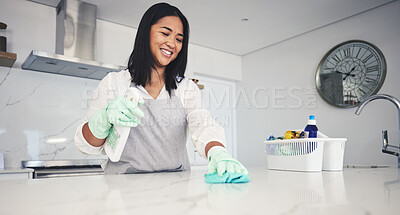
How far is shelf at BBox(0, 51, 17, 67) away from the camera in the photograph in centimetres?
237

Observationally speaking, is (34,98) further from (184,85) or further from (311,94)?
(311,94)

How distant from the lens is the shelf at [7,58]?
2365mm

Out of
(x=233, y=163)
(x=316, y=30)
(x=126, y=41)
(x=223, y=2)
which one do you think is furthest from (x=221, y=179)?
(x=316, y=30)

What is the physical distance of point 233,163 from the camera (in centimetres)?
83

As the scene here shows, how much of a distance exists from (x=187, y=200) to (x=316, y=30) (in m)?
3.57

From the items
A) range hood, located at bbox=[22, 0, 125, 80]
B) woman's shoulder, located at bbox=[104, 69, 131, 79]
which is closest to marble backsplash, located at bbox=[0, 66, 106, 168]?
range hood, located at bbox=[22, 0, 125, 80]

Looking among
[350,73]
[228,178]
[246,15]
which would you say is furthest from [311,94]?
[228,178]

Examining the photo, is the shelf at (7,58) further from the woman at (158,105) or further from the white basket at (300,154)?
the white basket at (300,154)

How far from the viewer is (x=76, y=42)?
275 centimetres

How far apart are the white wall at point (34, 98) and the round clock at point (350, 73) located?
2.44m

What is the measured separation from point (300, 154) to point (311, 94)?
8.55 ft

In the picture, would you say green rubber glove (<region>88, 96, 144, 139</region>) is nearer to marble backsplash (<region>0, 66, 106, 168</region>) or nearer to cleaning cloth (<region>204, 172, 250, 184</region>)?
cleaning cloth (<region>204, 172, 250, 184</region>)

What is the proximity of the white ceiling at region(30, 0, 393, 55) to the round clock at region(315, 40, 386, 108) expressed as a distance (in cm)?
38

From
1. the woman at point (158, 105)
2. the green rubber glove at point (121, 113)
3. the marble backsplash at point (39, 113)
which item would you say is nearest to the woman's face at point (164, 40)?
the woman at point (158, 105)
